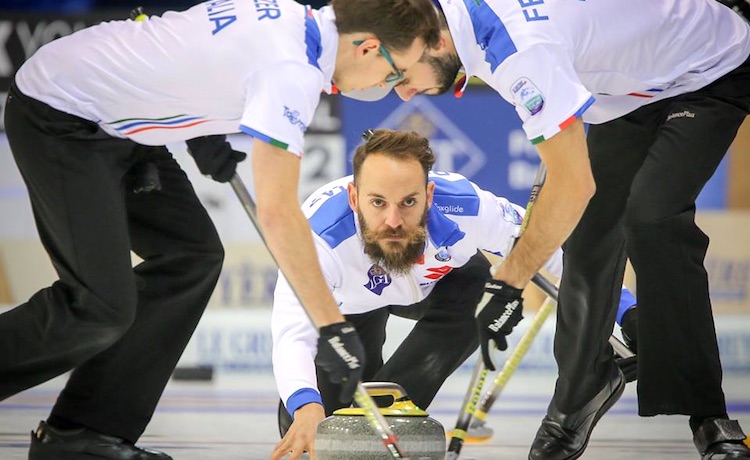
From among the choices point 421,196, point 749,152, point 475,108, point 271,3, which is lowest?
point 749,152

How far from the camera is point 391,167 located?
4023 mm

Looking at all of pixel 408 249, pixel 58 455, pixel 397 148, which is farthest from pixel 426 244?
pixel 58 455

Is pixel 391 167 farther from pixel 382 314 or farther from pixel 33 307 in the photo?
pixel 33 307

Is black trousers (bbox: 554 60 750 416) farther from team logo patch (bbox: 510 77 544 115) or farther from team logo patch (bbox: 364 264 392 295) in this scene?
team logo patch (bbox: 364 264 392 295)

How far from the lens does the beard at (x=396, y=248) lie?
395 cm

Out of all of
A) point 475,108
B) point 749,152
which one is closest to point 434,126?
point 475,108

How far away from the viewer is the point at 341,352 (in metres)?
2.96

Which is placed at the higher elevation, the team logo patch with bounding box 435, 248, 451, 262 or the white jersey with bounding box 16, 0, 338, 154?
the white jersey with bounding box 16, 0, 338, 154

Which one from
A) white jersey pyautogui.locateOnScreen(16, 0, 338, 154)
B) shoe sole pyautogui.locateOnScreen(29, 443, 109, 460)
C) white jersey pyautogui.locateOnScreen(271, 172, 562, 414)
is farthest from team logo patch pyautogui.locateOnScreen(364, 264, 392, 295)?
shoe sole pyautogui.locateOnScreen(29, 443, 109, 460)

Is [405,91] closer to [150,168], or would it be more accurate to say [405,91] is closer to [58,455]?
[150,168]

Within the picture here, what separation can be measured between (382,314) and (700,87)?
143 centimetres

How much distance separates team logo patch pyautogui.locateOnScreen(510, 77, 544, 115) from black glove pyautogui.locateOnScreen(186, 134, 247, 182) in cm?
84

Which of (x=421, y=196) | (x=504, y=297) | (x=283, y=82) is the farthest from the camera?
(x=421, y=196)

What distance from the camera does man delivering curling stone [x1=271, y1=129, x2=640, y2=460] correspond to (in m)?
3.98
